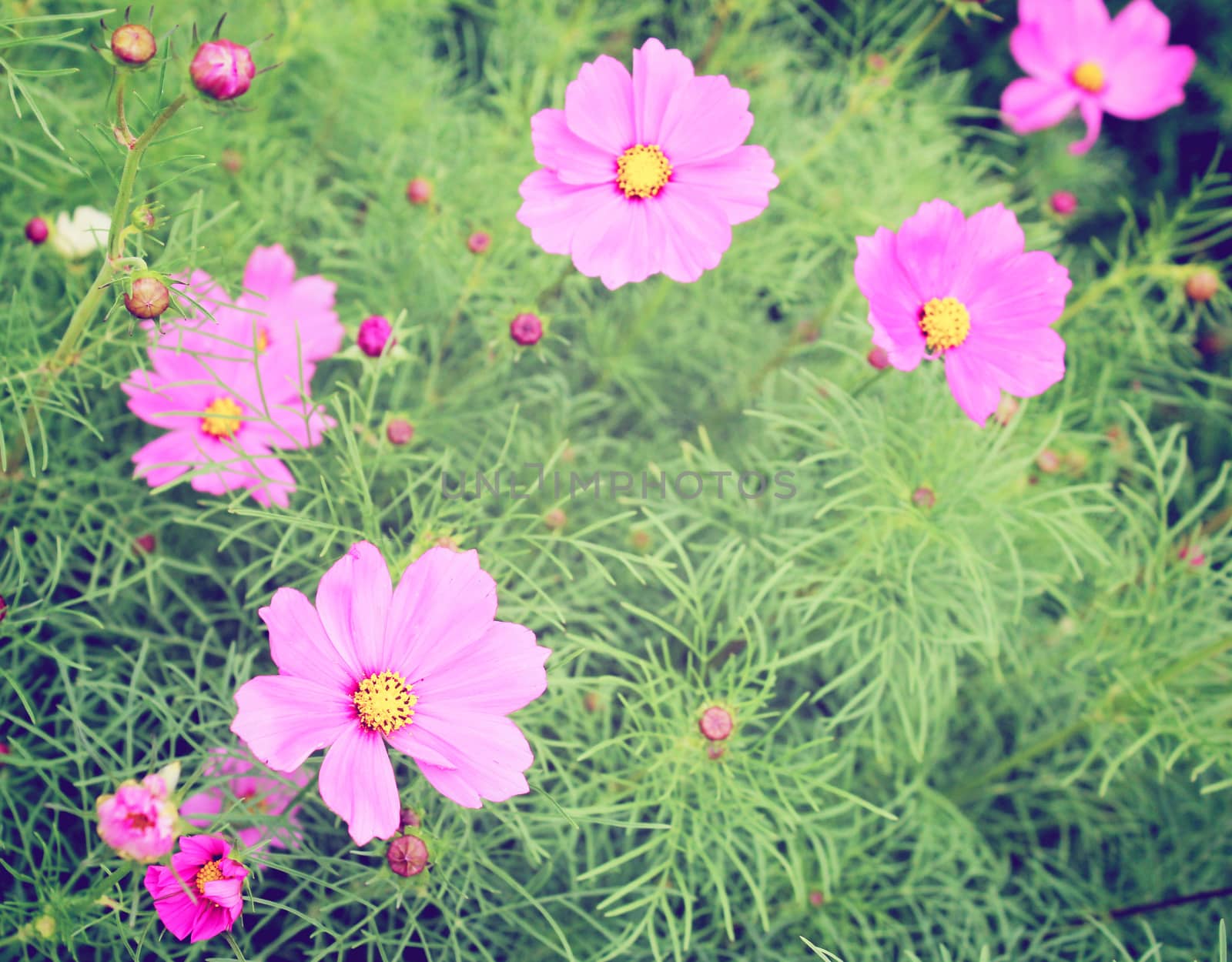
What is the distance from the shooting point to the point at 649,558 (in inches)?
36.3

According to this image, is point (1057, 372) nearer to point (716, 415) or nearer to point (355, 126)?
point (716, 415)

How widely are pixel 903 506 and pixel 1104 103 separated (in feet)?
2.85

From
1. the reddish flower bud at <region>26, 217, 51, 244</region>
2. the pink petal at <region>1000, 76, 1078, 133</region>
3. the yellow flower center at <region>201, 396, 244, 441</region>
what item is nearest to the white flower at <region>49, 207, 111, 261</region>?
the reddish flower bud at <region>26, 217, 51, 244</region>

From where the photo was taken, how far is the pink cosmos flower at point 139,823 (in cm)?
65

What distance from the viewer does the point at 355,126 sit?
1.46m

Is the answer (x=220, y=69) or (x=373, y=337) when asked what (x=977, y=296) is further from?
(x=220, y=69)

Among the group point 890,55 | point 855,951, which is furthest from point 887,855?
point 890,55

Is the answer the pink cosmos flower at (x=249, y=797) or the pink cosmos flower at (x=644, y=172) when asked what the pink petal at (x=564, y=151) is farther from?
the pink cosmos flower at (x=249, y=797)

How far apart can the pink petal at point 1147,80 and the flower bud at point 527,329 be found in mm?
1046

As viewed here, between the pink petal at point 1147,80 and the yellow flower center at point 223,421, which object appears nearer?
the yellow flower center at point 223,421

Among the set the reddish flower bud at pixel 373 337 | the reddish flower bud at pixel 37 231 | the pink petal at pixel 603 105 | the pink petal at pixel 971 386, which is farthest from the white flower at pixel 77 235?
the pink petal at pixel 971 386

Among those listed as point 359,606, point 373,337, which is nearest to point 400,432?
point 373,337

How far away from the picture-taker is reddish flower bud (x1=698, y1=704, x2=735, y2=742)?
0.94m

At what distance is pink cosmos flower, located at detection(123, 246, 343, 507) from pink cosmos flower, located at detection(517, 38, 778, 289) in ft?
1.05
